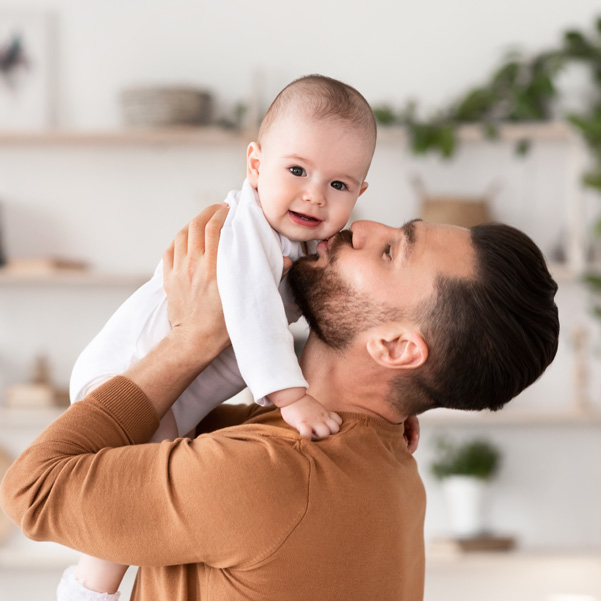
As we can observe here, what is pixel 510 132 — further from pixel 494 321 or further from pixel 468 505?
pixel 494 321

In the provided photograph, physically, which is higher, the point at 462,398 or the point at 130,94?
the point at 130,94

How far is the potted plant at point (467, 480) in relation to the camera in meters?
3.34

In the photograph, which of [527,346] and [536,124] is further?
[536,124]

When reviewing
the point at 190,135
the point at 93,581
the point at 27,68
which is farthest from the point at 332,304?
the point at 27,68

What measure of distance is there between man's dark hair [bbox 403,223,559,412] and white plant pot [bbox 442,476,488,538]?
2222 mm

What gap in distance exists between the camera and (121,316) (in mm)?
1327

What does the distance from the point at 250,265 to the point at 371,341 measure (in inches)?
8.2

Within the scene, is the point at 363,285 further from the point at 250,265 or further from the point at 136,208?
the point at 136,208

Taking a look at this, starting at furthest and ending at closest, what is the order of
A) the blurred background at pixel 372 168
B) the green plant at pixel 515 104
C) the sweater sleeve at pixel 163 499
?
1. the blurred background at pixel 372 168
2. the green plant at pixel 515 104
3. the sweater sleeve at pixel 163 499

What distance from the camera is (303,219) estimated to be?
1.35 metres

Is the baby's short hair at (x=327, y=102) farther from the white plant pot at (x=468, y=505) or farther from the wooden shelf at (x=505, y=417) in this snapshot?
the white plant pot at (x=468, y=505)

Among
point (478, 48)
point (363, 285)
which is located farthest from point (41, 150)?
point (363, 285)

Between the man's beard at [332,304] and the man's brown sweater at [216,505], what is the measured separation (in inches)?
6.0

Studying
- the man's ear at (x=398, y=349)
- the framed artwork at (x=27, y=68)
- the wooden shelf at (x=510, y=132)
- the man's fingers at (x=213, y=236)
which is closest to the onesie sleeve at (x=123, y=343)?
the man's fingers at (x=213, y=236)
